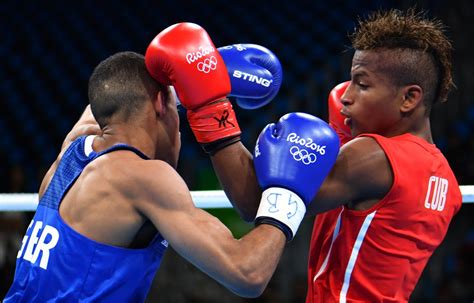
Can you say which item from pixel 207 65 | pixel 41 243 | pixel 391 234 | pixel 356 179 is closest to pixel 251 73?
pixel 207 65

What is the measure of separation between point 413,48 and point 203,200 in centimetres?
100

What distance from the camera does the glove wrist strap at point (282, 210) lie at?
6.70ft

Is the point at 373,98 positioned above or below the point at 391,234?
above

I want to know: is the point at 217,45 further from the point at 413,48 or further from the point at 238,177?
the point at 238,177

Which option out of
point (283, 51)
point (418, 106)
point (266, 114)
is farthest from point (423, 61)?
point (283, 51)

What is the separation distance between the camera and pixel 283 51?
25.7ft

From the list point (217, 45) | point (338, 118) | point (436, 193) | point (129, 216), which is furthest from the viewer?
point (217, 45)

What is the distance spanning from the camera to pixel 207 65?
2133 mm

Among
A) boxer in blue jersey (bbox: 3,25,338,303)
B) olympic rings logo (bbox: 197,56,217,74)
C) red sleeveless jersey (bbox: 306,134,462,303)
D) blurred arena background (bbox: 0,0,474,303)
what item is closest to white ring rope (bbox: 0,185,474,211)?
red sleeveless jersey (bbox: 306,134,462,303)

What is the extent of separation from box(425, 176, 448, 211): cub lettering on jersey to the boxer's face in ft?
0.69

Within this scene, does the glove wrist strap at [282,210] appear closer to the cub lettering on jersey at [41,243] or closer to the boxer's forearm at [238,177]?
the boxer's forearm at [238,177]

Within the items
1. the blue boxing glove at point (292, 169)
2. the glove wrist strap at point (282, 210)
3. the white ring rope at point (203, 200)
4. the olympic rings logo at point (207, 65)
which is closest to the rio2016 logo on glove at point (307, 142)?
the blue boxing glove at point (292, 169)

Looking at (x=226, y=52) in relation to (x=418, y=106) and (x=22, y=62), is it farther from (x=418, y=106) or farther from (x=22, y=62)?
(x=22, y=62)

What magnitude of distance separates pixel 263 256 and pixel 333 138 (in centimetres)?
43
